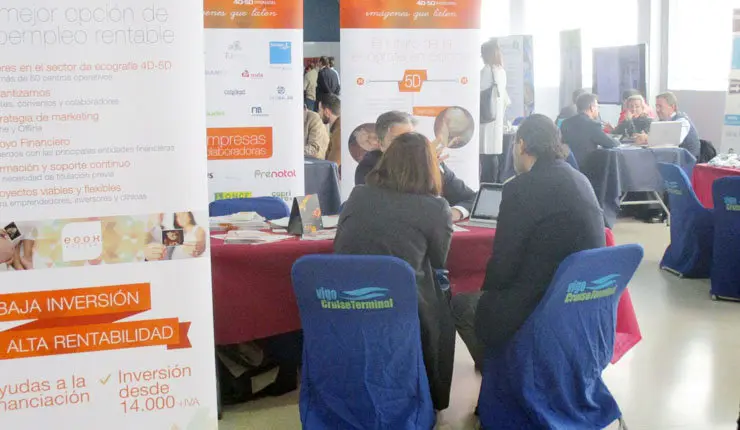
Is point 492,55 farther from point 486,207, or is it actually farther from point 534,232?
point 534,232

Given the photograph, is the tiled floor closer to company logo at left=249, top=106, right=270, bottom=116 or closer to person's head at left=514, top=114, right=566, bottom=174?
person's head at left=514, top=114, right=566, bottom=174

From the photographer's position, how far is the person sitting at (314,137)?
23.5 ft

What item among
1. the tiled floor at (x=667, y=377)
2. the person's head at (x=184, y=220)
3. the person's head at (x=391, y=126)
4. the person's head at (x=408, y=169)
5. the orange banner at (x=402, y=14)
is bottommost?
the tiled floor at (x=667, y=377)

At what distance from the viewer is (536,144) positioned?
3.22m

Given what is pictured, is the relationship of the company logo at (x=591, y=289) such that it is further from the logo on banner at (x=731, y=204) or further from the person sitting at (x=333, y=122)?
the person sitting at (x=333, y=122)

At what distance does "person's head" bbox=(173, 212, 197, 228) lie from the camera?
7.89 feet

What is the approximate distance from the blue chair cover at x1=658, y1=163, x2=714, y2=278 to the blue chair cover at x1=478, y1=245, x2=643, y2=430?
2992mm

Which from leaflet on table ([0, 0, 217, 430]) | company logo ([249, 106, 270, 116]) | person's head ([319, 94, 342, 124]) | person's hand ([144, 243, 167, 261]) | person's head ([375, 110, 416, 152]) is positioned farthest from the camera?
person's head ([319, 94, 342, 124])

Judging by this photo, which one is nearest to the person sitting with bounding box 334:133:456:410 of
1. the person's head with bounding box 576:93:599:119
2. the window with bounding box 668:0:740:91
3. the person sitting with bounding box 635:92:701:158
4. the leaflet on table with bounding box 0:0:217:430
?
the leaflet on table with bounding box 0:0:217:430

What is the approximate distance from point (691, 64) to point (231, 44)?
7.11m

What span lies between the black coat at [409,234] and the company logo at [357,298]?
36 centimetres

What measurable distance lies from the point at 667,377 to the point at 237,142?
2759 mm

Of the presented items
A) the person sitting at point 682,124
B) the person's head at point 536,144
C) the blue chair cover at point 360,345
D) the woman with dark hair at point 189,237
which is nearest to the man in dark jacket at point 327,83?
the person sitting at point 682,124

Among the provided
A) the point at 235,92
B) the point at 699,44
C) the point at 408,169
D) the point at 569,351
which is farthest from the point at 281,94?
the point at 699,44
